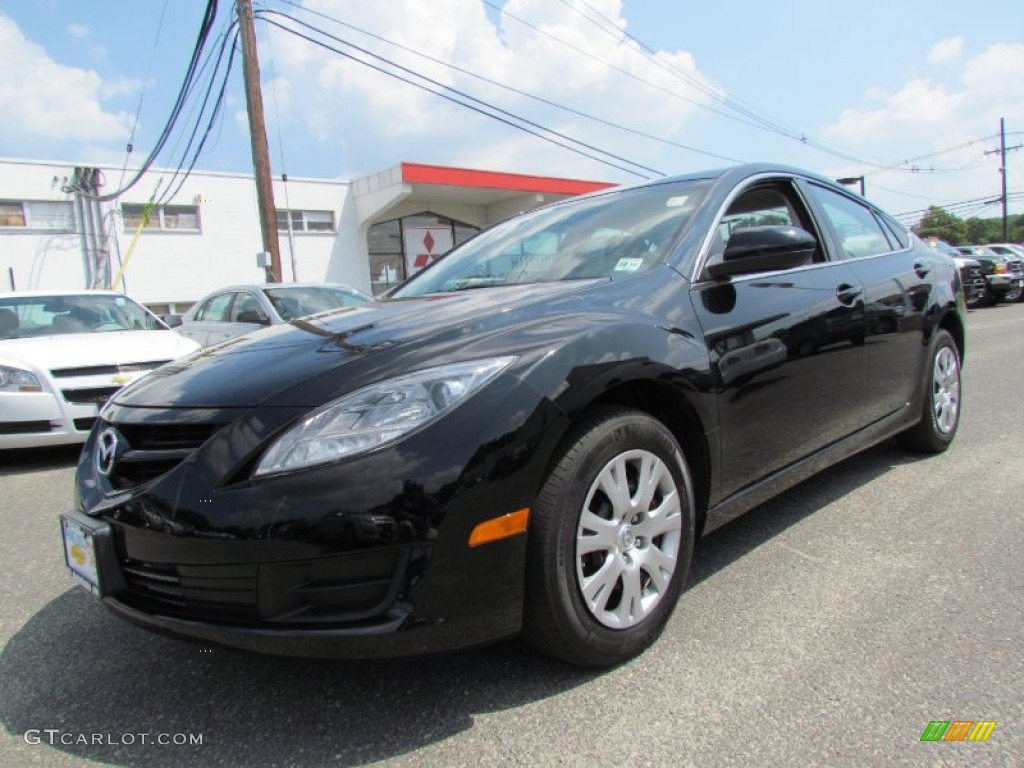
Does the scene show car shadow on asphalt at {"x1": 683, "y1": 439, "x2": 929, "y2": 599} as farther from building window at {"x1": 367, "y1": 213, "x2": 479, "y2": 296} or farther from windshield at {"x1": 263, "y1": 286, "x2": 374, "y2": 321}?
building window at {"x1": 367, "y1": 213, "x2": 479, "y2": 296}

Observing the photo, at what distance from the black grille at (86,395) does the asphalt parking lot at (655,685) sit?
2503 millimetres

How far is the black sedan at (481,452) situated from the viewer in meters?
1.70

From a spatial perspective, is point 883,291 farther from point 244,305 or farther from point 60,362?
point 244,305

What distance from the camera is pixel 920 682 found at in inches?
76.8

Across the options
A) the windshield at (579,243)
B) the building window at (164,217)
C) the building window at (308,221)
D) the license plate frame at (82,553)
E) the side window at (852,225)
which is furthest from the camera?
the building window at (308,221)

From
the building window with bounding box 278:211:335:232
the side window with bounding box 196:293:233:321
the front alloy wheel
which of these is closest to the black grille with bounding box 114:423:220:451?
the front alloy wheel

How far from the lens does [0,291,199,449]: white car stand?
4977 mm

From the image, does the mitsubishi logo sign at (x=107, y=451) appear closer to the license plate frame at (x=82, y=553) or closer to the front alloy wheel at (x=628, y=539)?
the license plate frame at (x=82, y=553)

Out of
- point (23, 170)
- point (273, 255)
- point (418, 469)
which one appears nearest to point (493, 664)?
point (418, 469)

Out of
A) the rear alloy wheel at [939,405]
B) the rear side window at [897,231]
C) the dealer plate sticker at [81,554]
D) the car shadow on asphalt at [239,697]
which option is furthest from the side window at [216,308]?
the rear alloy wheel at [939,405]

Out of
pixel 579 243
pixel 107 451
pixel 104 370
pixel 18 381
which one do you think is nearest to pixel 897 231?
pixel 579 243

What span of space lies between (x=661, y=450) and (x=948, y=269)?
3221 mm

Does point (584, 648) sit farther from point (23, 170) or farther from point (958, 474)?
point (23, 170)

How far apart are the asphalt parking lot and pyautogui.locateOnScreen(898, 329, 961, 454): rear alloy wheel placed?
1.12m
